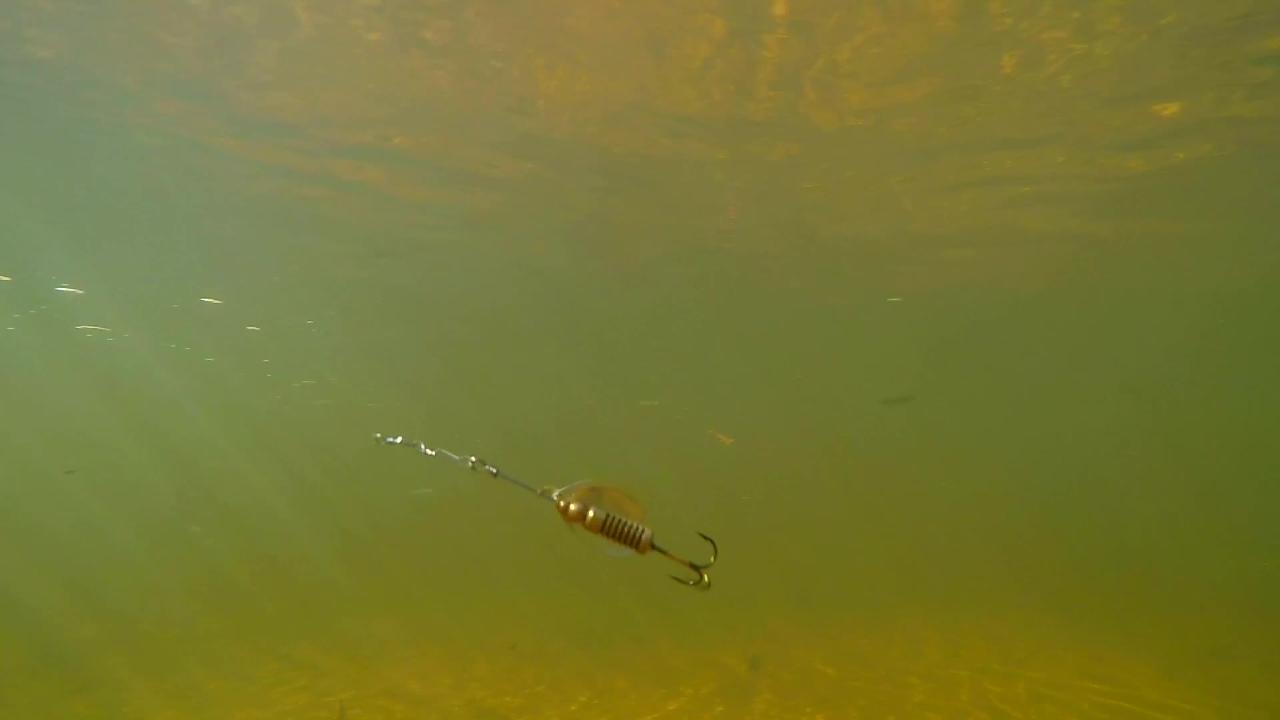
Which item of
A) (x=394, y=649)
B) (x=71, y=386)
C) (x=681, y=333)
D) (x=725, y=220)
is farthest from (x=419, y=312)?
(x=71, y=386)

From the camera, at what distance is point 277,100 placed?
48.7 feet

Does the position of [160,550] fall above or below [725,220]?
below

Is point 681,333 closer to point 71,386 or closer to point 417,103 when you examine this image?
point 417,103

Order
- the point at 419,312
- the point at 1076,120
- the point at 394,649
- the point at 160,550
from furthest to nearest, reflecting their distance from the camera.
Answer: the point at 419,312 < the point at 160,550 < the point at 1076,120 < the point at 394,649

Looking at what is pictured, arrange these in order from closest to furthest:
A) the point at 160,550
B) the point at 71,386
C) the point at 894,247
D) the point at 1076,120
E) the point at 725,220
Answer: the point at 1076,120 < the point at 725,220 < the point at 894,247 < the point at 160,550 < the point at 71,386

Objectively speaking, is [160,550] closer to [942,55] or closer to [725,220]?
[725,220]

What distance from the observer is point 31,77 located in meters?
14.5

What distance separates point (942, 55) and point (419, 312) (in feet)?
134

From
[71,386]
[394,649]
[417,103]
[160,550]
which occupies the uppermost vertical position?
[417,103]

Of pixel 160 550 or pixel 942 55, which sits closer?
pixel 942 55

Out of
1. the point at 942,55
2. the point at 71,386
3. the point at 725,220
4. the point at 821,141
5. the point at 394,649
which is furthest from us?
the point at 71,386

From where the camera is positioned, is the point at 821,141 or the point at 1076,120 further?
the point at 821,141

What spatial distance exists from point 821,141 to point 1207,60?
6.22 metres

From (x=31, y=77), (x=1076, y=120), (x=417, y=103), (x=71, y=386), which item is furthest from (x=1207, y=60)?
(x=71, y=386)
